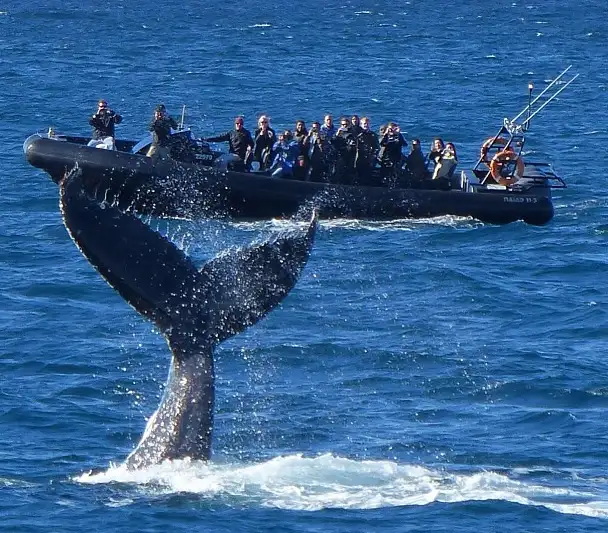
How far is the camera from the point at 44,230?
37.4 metres

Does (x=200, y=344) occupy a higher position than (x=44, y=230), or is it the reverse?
(x=200, y=344)

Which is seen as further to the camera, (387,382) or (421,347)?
(421,347)

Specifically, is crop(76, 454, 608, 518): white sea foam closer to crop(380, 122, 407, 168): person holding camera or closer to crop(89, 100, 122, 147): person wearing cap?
crop(380, 122, 407, 168): person holding camera

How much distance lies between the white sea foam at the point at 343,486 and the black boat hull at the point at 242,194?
53.2 ft

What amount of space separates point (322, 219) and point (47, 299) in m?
8.44

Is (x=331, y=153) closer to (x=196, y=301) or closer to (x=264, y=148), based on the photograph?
(x=264, y=148)

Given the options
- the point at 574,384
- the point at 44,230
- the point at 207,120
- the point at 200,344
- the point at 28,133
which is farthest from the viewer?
the point at 207,120

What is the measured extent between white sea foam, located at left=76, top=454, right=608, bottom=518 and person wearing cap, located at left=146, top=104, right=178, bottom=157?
54.5ft

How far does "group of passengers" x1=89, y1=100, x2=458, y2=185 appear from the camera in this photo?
1491 inches

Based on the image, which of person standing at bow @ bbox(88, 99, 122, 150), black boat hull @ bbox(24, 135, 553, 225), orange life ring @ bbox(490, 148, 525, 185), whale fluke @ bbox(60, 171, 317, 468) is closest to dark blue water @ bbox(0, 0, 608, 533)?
black boat hull @ bbox(24, 135, 553, 225)

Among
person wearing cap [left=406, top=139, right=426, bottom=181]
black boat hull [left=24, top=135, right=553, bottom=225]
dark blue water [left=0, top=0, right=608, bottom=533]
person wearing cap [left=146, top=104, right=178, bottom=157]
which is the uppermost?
person wearing cap [left=146, top=104, right=178, bottom=157]

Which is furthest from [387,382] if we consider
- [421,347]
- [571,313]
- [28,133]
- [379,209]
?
[28,133]

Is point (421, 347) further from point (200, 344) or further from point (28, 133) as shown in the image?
point (28, 133)

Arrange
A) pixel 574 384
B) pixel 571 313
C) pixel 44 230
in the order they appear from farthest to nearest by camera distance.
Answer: pixel 44 230, pixel 571 313, pixel 574 384
